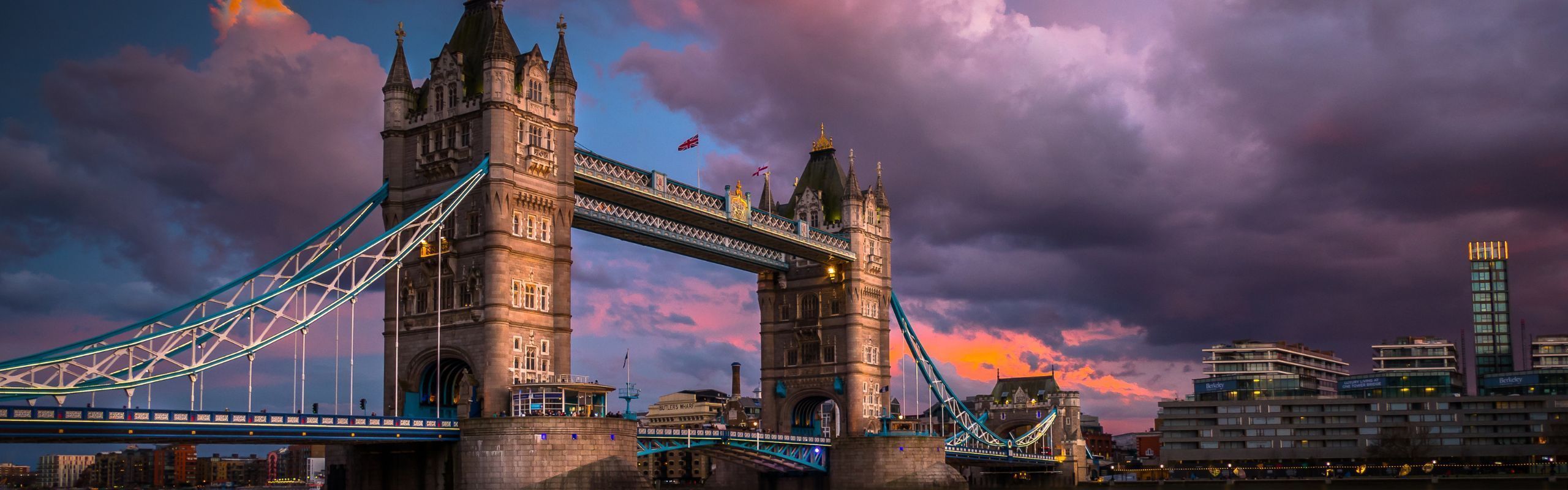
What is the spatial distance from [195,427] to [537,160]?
24.7m

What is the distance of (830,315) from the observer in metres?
116

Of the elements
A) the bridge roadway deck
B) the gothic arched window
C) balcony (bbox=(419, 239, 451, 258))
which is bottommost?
the bridge roadway deck

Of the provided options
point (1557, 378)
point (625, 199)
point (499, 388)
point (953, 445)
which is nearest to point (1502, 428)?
point (1557, 378)

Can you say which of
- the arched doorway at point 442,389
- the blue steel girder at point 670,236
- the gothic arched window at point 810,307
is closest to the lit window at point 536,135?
the blue steel girder at point 670,236

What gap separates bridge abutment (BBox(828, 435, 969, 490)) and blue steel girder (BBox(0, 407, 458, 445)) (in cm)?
4127

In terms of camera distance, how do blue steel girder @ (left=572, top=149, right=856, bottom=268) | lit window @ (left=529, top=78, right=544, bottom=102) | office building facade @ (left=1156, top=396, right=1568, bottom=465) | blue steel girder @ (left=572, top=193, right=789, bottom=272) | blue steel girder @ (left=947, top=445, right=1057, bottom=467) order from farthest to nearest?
1. office building facade @ (left=1156, top=396, right=1568, bottom=465)
2. blue steel girder @ (left=947, top=445, right=1057, bottom=467)
3. blue steel girder @ (left=572, top=193, right=789, bottom=272)
4. blue steel girder @ (left=572, top=149, right=856, bottom=268)
5. lit window @ (left=529, top=78, right=544, bottom=102)

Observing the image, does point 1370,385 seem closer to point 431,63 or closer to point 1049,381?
point 1049,381

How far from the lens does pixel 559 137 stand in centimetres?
8112

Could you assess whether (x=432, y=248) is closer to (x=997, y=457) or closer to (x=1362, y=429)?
(x=997, y=457)

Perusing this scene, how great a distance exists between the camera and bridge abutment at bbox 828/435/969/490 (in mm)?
104875

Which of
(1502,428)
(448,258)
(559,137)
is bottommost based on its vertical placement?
(1502,428)

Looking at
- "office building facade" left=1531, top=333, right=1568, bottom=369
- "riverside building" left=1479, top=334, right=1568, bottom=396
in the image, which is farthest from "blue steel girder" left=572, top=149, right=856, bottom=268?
"office building facade" left=1531, top=333, right=1568, bottom=369

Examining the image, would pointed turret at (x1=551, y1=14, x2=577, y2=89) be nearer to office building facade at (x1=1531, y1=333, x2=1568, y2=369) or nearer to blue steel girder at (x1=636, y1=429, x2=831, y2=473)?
blue steel girder at (x1=636, y1=429, x2=831, y2=473)

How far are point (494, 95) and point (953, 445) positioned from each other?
62.7 metres
